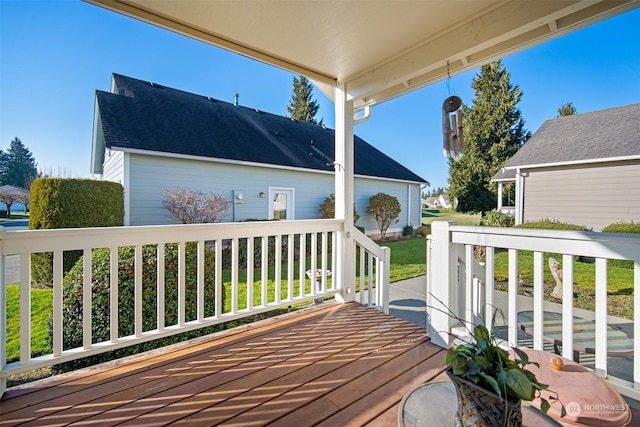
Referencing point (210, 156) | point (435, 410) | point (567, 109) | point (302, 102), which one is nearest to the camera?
point (435, 410)

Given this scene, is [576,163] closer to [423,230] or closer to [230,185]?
[230,185]

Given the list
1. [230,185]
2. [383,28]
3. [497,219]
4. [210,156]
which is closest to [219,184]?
[230,185]

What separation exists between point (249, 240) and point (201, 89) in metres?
9.30

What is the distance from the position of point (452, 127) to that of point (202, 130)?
747 cm

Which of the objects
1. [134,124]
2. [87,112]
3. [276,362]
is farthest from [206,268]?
[87,112]

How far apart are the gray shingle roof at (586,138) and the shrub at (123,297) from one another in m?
3.49

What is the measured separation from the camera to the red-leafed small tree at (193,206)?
6.64 meters

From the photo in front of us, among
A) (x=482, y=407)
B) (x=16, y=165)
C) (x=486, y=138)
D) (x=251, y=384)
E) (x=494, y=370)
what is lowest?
(x=251, y=384)

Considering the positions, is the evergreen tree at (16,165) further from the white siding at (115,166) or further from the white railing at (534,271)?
the white railing at (534,271)

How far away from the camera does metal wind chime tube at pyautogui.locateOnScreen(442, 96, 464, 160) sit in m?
2.23

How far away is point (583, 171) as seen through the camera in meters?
2.45

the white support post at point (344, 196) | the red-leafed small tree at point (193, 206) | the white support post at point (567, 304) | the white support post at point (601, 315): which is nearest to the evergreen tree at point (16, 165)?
the red-leafed small tree at point (193, 206)

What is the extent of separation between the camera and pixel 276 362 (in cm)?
197

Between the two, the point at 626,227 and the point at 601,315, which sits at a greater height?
the point at 626,227
